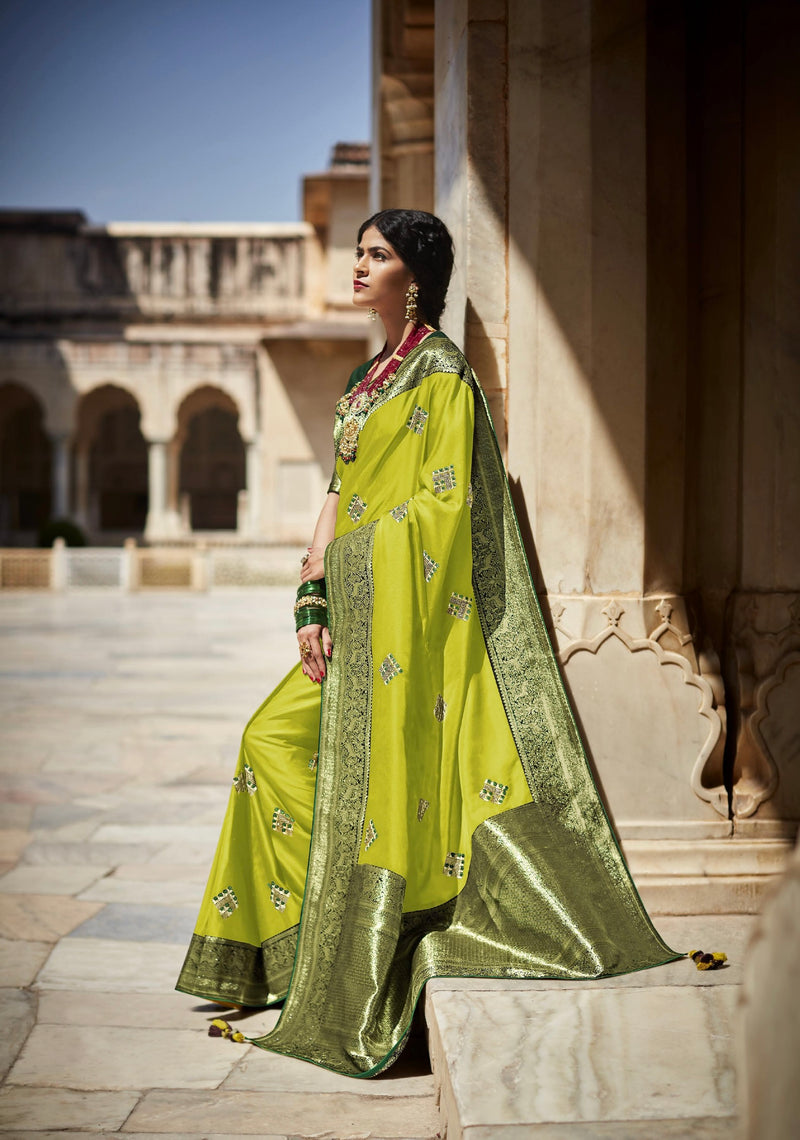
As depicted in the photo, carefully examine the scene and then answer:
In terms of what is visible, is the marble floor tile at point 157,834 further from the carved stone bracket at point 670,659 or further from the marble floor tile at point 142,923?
the carved stone bracket at point 670,659

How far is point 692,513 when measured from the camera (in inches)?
102

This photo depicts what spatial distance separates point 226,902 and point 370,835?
0.37 m

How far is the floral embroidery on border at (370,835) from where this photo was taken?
1.90 meters

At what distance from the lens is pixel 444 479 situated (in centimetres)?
198

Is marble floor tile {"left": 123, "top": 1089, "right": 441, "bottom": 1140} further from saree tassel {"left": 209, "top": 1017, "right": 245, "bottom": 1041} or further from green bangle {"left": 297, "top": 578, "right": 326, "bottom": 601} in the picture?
green bangle {"left": 297, "top": 578, "right": 326, "bottom": 601}

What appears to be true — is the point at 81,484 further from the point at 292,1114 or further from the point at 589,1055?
the point at 589,1055

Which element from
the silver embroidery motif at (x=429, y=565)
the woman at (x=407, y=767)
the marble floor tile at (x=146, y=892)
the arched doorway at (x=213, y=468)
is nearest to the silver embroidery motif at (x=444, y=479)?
the woman at (x=407, y=767)

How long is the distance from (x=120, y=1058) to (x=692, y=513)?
66.4 inches

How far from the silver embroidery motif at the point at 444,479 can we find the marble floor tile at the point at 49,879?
176cm

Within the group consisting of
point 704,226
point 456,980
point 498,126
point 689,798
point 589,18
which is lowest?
point 456,980

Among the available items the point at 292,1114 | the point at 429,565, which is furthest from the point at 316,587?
the point at 292,1114

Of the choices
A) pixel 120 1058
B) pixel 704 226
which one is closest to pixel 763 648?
pixel 704 226

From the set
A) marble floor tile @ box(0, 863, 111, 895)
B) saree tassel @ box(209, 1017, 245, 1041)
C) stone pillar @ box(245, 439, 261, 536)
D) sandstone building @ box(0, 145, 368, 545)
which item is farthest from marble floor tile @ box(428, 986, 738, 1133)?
stone pillar @ box(245, 439, 261, 536)

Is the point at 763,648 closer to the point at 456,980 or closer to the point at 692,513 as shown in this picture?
the point at 692,513
